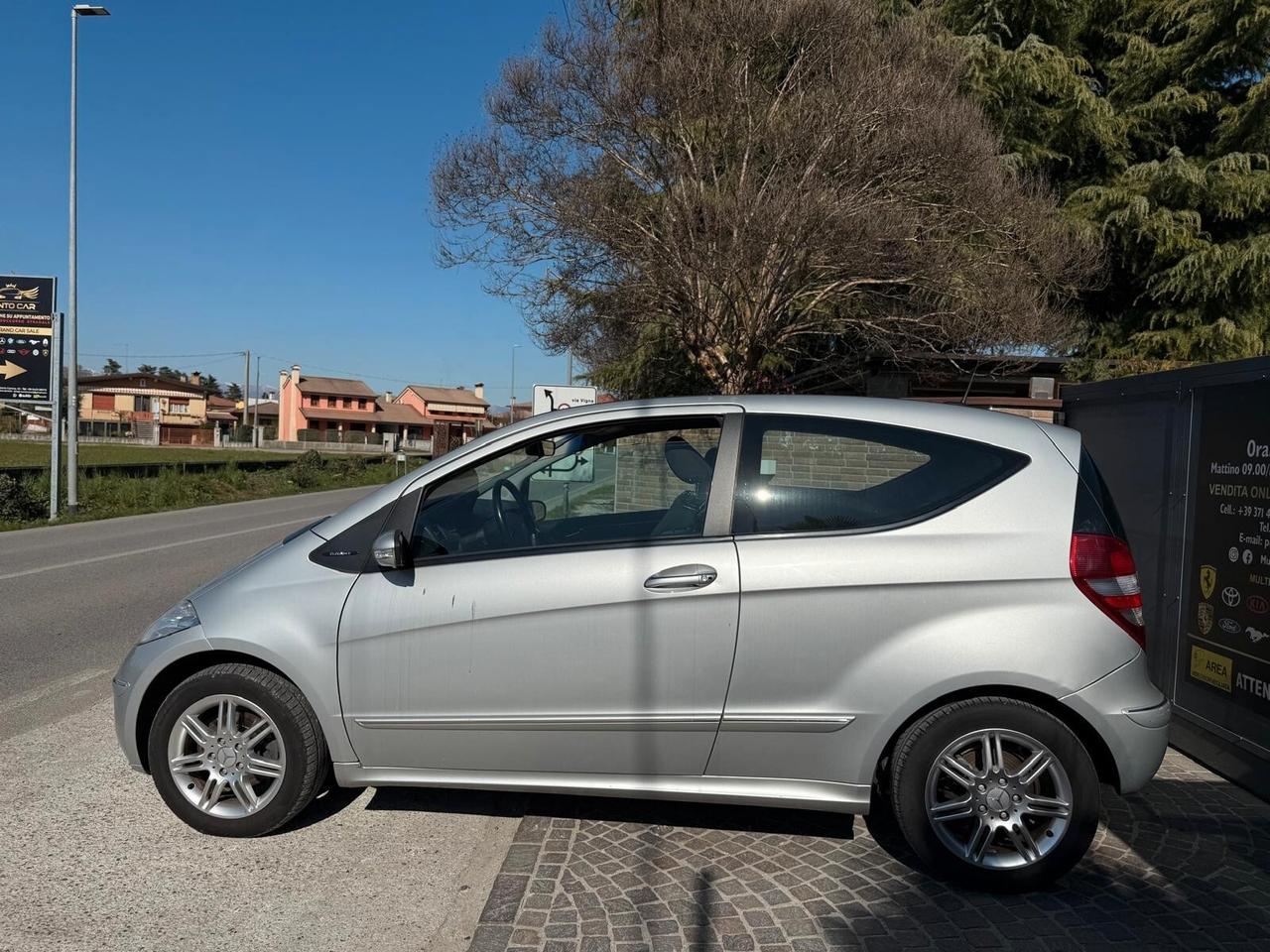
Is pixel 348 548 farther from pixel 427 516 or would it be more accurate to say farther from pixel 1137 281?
pixel 1137 281

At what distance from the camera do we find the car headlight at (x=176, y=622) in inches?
139

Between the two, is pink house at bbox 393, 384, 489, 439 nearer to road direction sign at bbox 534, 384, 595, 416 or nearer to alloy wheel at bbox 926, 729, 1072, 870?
road direction sign at bbox 534, 384, 595, 416

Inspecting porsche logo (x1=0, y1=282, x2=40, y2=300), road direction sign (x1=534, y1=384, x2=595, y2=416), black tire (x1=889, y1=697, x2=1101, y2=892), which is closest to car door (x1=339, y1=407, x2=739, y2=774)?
black tire (x1=889, y1=697, x2=1101, y2=892)

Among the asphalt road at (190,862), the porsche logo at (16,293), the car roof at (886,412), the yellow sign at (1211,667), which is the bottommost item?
the asphalt road at (190,862)

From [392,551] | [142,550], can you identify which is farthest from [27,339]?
[392,551]

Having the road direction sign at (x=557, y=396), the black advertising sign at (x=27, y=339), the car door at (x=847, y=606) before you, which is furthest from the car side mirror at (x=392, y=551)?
the black advertising sign at (x=27, y=339)

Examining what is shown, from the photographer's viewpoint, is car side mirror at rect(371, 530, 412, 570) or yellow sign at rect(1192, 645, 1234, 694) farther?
yellow sign at rect(1192, 645, 1234, 694)

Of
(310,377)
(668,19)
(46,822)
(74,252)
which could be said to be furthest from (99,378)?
(46,822)

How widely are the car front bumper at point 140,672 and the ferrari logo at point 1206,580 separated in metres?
4.60

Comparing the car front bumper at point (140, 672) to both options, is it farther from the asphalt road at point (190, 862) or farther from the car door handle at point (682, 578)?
the car door handle at point (682, 578)

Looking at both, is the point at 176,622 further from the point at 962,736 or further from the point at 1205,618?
the point at 1205,618

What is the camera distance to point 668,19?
509 inches

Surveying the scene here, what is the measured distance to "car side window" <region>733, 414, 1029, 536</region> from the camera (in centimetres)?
332

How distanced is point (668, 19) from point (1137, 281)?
9310 millimetres
